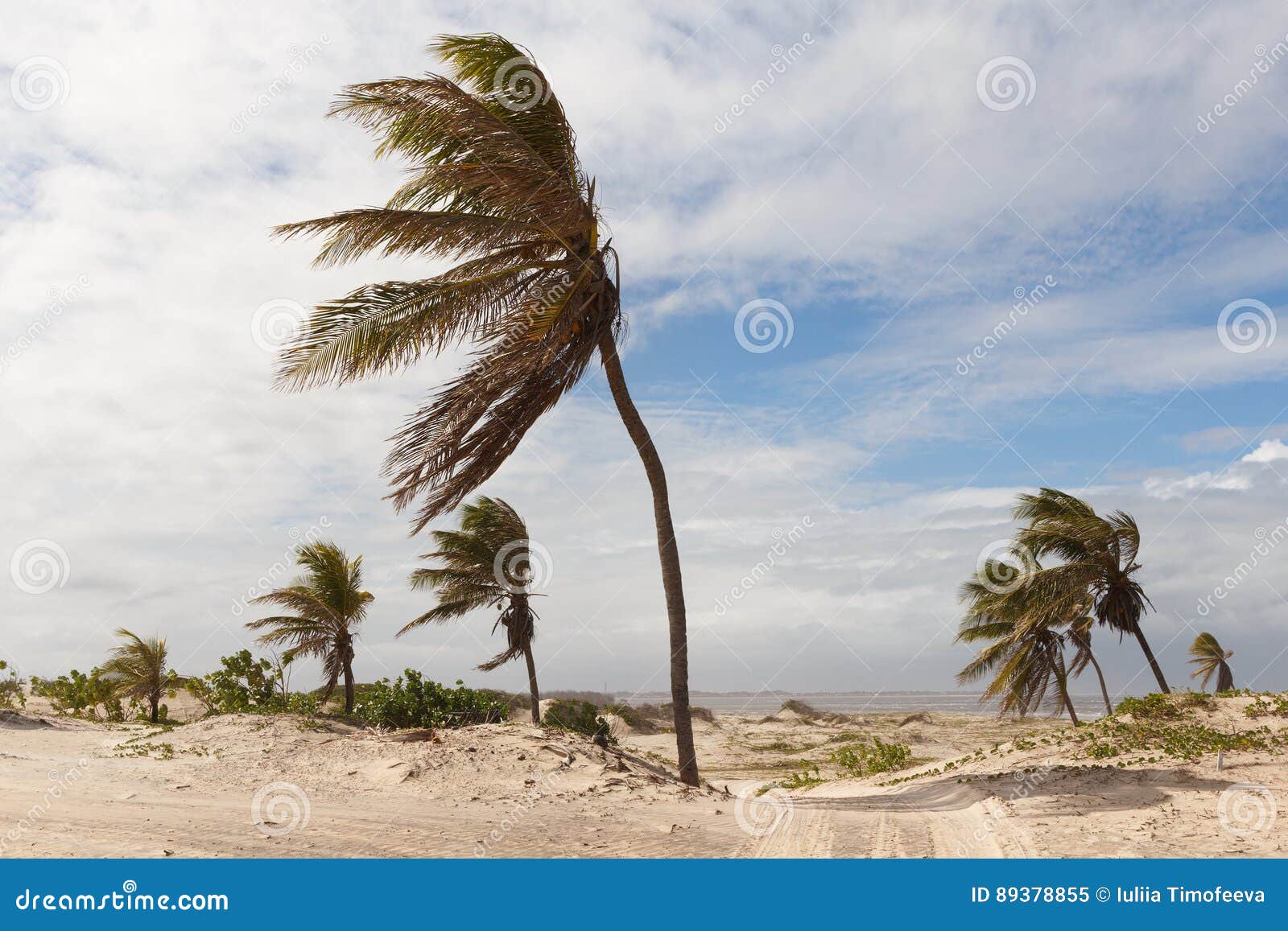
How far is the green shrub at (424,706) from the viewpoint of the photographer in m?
14.2

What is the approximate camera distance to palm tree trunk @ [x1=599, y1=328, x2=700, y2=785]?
37.3 ft

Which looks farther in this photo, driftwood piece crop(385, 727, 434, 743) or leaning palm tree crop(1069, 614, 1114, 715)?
leaning palm tree crop(1069, 614, 1114, 715)

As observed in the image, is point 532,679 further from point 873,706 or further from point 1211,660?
point 873,706

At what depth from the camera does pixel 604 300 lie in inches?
464

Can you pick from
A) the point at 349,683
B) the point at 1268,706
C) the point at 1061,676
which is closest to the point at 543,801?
the point at 1268,706

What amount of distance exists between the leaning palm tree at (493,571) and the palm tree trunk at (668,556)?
1165 cm

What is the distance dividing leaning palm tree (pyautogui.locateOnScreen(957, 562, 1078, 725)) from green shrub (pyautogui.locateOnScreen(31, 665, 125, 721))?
22.1 meters

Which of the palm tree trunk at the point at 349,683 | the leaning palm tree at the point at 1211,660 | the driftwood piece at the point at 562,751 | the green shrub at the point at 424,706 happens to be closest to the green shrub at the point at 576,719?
the green shrub at the point at 424,706

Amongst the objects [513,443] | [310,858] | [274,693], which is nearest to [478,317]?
[513,443]

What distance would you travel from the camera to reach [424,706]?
46.9ft

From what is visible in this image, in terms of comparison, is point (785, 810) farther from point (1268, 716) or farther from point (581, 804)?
point (1268, 716)

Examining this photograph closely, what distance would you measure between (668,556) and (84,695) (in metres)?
17.2

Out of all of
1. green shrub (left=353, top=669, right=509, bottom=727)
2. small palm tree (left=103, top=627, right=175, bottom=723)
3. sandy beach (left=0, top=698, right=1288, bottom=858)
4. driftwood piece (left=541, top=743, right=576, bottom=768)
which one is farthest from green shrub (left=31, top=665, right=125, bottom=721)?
driftwood piece (left=541, top=743, right=576, bottom=768)

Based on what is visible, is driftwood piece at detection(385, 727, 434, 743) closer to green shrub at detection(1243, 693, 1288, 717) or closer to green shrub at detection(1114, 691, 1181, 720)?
green shrub at detection(1114, 691, 1181, 720)
